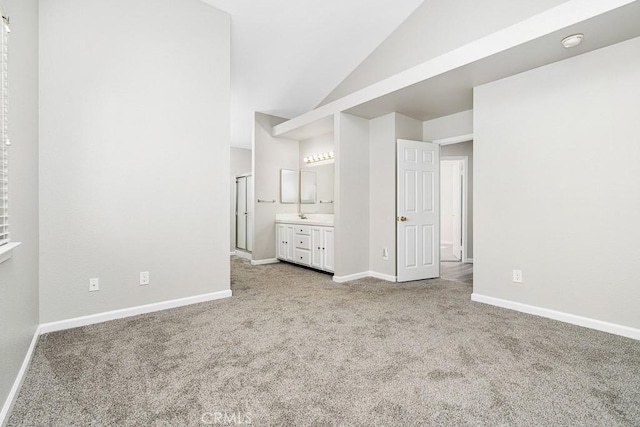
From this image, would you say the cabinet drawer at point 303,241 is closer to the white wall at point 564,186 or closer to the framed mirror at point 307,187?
the framed mirror at point 307,187

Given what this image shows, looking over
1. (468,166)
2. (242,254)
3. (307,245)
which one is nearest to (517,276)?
(307,245)

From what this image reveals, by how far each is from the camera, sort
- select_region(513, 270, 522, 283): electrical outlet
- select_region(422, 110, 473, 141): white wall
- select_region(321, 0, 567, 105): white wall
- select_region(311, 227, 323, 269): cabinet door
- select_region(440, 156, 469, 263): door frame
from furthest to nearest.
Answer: select_region(440, 156, 469, 263): door frame
select_region(311, 227, 323, 269): cabinet door
select_region(422, 110, 473, 141): white wall
select_region(513, 270, 522, 283): electrical outlet
select_region(321, 0, 567, 105): white wall

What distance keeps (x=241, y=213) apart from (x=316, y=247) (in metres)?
2.46

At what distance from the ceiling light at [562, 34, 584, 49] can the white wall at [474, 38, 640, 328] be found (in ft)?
1.03

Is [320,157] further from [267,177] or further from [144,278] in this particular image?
[144,278]

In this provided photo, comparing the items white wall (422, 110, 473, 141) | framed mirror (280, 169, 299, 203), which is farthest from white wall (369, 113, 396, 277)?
framed mirror (280, 169, 299, 203)

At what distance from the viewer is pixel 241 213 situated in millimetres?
6453

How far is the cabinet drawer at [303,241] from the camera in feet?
15.9

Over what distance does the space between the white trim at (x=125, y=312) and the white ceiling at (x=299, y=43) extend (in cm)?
310

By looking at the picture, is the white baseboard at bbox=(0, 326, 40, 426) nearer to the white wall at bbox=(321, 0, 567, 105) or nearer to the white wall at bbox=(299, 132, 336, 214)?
the white wall at bbox=(299, 132, 336, 214)

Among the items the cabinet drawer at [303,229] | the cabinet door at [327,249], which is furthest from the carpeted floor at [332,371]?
the cabinet drawer at [303,229]

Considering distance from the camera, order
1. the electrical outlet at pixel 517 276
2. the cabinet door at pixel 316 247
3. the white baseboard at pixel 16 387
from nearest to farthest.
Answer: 1. the white baseboard at pixel 16 387
2. the electrical outlet at pixel 517 276
3. the cabinet door at pixel 316 247

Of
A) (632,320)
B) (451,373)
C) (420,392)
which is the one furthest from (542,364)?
(632,320)

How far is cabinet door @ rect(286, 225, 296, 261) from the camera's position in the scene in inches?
205
